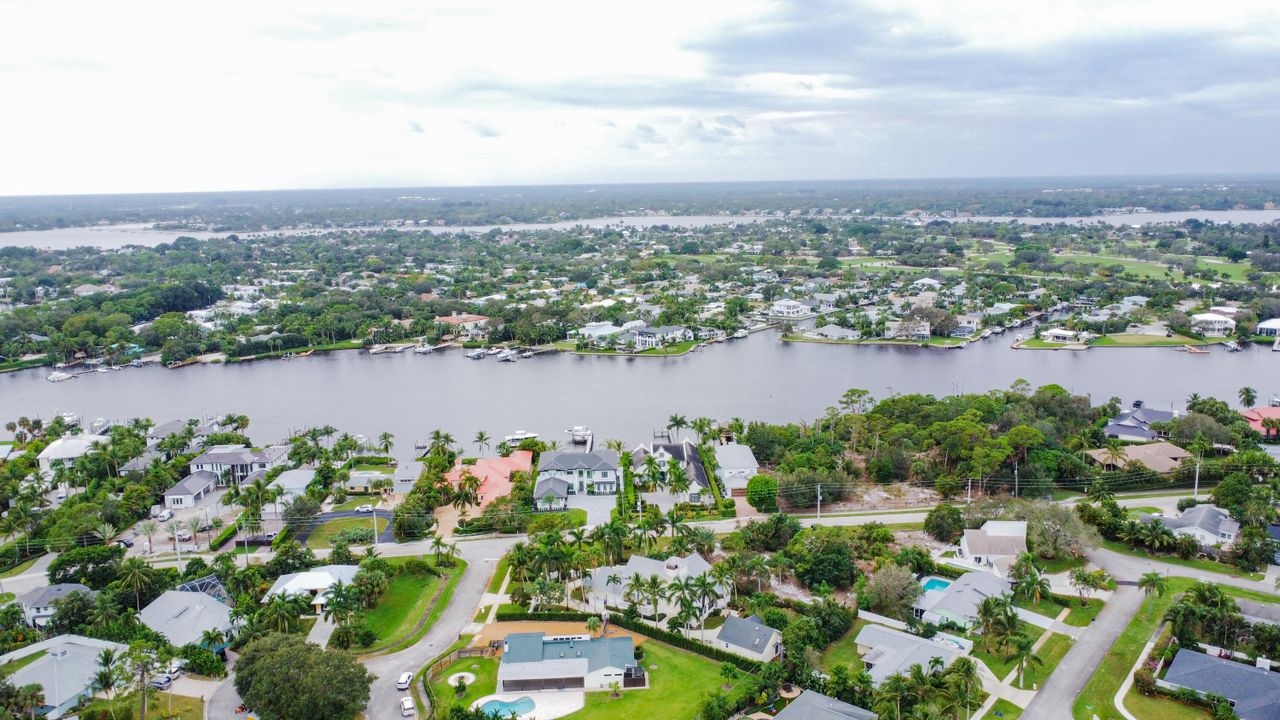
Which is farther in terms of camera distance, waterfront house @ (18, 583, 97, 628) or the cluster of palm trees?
waterfront house @ (18, 583, 97, 628)

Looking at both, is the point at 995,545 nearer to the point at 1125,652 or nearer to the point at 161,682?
the point at 1125,652

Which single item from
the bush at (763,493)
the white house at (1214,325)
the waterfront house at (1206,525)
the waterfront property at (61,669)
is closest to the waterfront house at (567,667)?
the waterfront property at (61,669)

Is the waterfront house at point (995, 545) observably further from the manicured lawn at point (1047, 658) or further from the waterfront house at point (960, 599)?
the manicured lawn at point (1047, 658)

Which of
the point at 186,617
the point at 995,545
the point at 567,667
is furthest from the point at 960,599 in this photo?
the point at 186,617

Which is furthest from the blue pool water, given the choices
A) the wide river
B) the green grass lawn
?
the wide river

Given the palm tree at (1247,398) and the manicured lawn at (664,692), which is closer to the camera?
the manicured lawn at (664,692)

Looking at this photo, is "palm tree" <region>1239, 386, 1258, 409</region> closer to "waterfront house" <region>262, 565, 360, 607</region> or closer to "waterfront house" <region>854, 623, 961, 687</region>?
"waterfront house" <region>854, 623, 961, 687</region>
